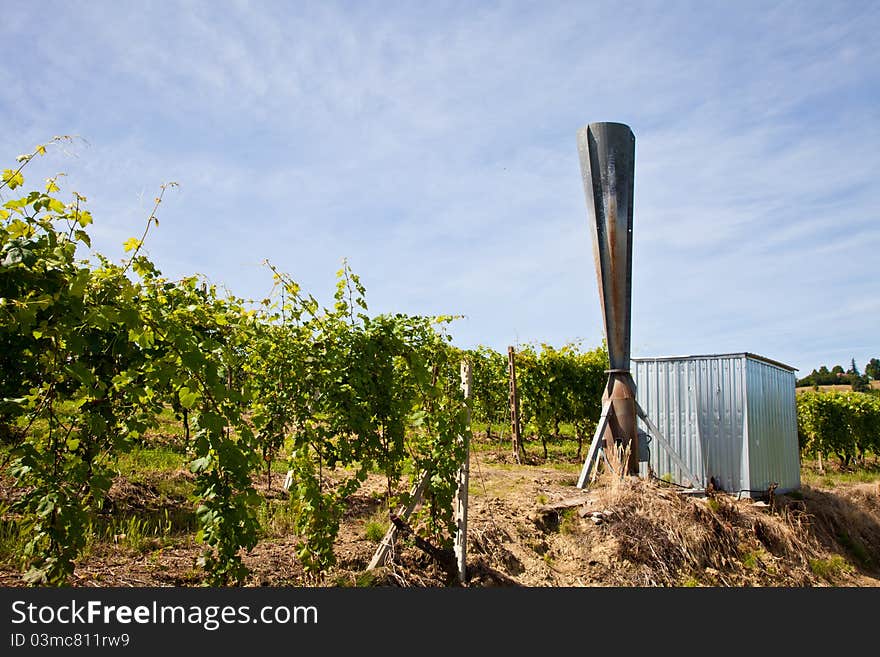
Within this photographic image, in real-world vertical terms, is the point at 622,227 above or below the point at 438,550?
above

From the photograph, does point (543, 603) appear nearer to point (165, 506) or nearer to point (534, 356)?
point (165, 506)

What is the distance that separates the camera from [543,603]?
4.05 metres

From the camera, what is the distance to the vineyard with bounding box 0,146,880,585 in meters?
2.95

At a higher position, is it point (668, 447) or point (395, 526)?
point (668, 447)

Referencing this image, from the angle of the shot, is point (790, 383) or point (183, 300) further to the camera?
point (790, 383)

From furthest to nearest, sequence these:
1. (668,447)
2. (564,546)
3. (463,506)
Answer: (668,447) < (564,546) < (463,506)

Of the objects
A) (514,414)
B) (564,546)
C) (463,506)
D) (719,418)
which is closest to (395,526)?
(463,506)

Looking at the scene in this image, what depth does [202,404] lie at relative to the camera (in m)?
3.80

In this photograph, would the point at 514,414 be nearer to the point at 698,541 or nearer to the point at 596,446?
the point at 596,446

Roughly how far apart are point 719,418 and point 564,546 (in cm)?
353

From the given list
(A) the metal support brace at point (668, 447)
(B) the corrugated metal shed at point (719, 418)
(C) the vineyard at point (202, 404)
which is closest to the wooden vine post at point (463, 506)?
(C) the vineyard at point (202, 404)

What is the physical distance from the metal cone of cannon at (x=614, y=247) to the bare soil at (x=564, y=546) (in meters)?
0.84

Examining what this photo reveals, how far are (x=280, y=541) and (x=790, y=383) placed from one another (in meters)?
8.61

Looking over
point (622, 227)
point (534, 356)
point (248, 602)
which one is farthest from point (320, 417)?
point (534, 356)
